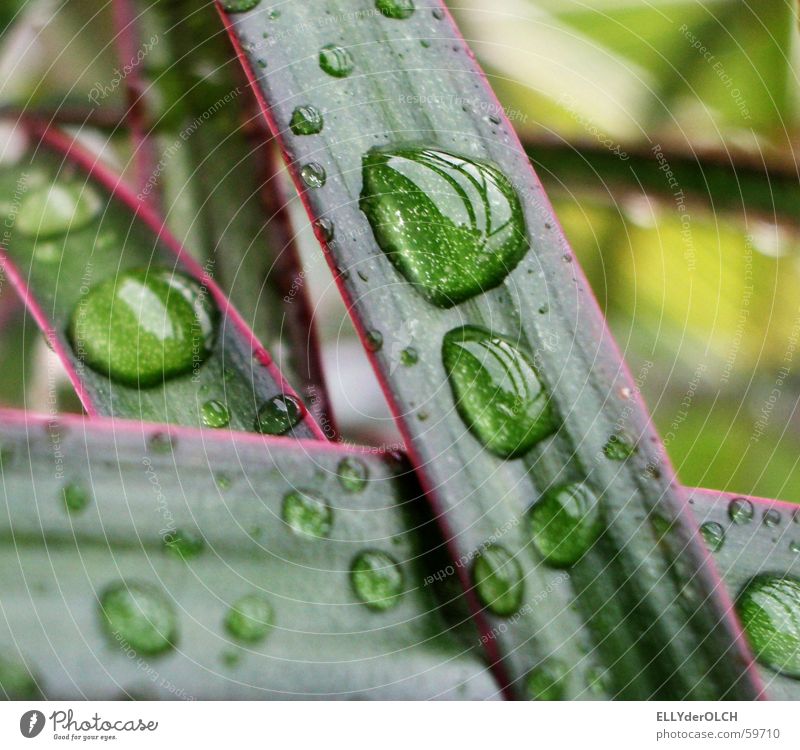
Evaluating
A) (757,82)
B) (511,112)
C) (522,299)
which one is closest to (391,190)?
(522,299)

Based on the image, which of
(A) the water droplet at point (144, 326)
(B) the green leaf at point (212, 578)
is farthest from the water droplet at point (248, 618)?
(A) the water droplet at point (144, 326)

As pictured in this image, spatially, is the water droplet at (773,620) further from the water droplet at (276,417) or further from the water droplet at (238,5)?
the water droplet at (238,5)

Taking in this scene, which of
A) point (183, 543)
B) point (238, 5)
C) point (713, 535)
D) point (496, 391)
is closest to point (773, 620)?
point (713, 535)

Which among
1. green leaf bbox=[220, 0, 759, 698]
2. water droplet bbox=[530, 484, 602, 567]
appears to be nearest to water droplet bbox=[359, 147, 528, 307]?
green leaf bbox=[220, 0, 759, 698]

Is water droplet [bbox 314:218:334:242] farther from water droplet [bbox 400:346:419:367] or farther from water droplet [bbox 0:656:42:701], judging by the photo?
water droplet [bbox 0:656:42:701]

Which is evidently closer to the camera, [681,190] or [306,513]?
[306,513]

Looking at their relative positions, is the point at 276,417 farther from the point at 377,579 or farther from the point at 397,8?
the point at 397,8
